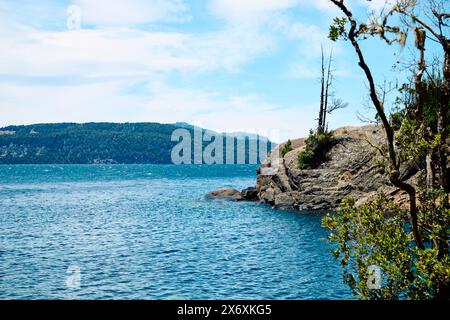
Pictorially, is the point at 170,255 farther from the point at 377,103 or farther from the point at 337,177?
the point at 337,177

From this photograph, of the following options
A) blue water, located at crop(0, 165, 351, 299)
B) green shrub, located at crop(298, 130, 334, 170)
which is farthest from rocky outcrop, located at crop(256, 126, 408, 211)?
blue water, located at crop(0, 165, 351, 299)

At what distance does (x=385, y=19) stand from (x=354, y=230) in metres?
6.53

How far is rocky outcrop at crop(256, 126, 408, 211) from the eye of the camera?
53844 mm

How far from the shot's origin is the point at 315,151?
59281 mm

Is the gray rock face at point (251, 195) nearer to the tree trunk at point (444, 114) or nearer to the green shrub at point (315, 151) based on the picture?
the green shrub at point (315, 151)

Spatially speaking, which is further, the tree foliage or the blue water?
the blue water

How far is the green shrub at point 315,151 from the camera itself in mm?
58875

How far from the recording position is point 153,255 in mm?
36000

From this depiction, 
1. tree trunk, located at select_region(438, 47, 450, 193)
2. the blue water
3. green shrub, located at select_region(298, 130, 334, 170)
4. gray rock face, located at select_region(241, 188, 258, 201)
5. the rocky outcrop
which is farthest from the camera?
gray rock face, located at select_region(241, 188, 258, 201)

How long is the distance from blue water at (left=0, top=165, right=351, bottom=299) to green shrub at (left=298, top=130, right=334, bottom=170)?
7140 mm

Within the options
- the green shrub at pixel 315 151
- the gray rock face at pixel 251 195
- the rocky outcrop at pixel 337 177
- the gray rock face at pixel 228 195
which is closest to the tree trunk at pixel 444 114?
the rocky outcrop at pixel 337 177

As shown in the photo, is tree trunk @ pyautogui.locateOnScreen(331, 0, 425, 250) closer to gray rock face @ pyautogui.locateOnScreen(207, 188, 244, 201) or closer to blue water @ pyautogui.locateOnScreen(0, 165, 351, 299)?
blue water @ pyautogui.locateOnScreen(0, 165, 351, 299)

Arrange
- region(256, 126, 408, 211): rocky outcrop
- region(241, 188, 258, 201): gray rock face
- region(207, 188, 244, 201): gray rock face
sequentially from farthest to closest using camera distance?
region(207, 188, 244, 201): gray rock face
region(241, 188, 258, 201): gray rock face
region(256, 126, 408, 211): rocky outcrop

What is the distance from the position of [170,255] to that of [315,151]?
29.2 metres
